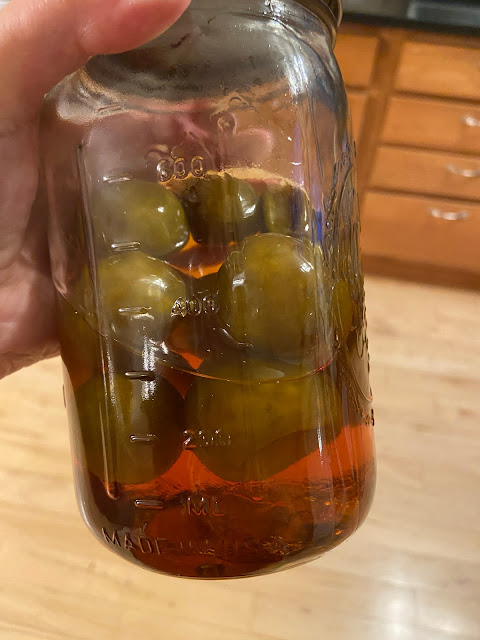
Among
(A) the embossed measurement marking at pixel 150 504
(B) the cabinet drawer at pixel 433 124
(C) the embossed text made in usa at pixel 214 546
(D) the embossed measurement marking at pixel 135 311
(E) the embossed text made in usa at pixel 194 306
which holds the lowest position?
(B) the cabinet drawer at pixel 433 124

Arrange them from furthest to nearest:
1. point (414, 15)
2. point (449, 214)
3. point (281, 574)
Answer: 1. point (449, 214)
2. point (414, 15)
3. point (281, 574)

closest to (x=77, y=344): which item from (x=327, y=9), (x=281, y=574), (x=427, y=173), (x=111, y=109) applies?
(x=111, y=109)

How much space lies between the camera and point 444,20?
49.7 inches

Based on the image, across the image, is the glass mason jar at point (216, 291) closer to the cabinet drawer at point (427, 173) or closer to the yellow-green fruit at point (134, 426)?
the yellow-green fruit at point (134, 426)

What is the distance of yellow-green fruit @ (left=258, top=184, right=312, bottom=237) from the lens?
421 millimetres

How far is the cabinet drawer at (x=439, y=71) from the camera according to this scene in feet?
4.24

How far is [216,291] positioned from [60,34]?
0.20m

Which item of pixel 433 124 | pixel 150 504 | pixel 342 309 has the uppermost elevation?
pixel 342 309

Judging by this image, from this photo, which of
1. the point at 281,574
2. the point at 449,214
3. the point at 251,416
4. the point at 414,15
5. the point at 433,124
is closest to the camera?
the point at 251,416

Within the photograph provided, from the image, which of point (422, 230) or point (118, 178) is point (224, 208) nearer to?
point (118, 178)

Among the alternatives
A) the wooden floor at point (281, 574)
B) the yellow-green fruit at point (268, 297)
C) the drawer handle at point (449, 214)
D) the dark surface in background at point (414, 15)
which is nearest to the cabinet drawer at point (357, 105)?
the dark surface in background at point (414, 15)

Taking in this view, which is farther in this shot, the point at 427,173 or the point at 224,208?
the point at 427,173

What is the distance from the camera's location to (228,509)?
1.35ft

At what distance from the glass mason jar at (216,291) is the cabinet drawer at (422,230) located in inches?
44.3
